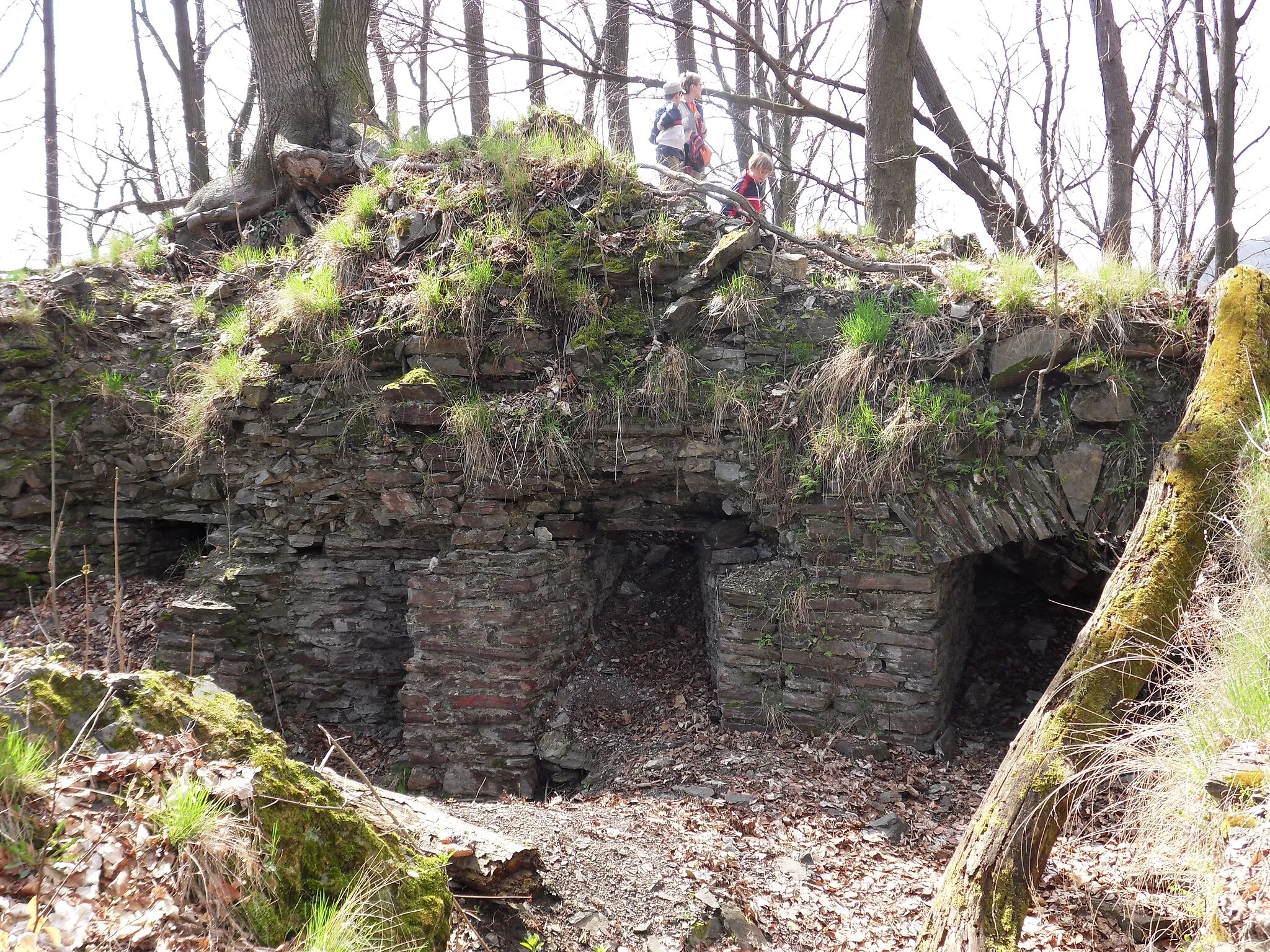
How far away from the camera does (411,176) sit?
7.05 meters

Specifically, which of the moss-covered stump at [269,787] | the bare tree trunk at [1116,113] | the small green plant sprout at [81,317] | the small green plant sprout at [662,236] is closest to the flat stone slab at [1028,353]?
the small green plant sprout at [662,236]

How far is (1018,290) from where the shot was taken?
5301 millimetres

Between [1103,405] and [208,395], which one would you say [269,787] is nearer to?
[208,395]

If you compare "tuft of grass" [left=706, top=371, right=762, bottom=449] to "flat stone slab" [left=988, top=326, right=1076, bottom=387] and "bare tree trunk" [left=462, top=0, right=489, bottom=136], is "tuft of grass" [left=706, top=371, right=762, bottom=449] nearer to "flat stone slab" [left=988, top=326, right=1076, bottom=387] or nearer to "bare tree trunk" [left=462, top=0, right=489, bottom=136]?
"flat stone slab" [left=988, top=326, right=1076, bottom=387]

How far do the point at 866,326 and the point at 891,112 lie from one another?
11.8 ft

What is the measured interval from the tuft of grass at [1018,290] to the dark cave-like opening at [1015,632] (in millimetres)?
1697

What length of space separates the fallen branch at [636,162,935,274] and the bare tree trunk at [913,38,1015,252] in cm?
315

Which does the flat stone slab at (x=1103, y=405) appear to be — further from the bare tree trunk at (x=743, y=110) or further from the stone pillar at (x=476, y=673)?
the bare tree trunk at (x=743, y=110)

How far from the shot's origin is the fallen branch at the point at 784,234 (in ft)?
19.8

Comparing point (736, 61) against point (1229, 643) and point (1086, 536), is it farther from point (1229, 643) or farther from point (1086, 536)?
point (1229, 643)

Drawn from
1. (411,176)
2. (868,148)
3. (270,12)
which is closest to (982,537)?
(868,148)

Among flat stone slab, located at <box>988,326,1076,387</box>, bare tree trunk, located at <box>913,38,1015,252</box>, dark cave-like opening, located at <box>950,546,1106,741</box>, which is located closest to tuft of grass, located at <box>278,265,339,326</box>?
flat stone slab, located at <box>988,326,1076,387</box>

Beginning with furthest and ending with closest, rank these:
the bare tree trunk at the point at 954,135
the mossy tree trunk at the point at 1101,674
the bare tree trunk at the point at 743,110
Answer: the bare tree trunk at the point at 743,110, the bare tree trunk at the point at 954,135, the mossy tree trunk at the point at 1101,674

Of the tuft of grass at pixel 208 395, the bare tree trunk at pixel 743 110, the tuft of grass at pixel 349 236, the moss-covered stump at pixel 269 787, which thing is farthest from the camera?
the bare tree trunk at pixel 743 110
